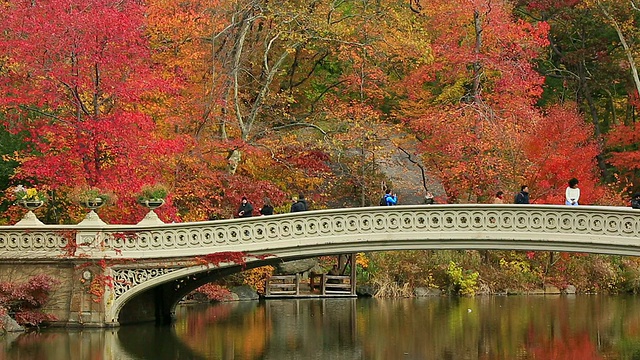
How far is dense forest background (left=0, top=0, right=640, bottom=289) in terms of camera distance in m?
31.9

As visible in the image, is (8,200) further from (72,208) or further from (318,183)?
(318,183)

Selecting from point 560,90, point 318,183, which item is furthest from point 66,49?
point 560,90

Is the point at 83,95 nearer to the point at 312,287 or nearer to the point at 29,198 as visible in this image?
the point at 29,198

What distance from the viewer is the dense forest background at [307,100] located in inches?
1256

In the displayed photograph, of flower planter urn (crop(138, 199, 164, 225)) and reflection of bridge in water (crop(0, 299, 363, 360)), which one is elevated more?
flower planter urn (crop(138, 199, 164, 225))

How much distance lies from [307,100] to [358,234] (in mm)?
19449

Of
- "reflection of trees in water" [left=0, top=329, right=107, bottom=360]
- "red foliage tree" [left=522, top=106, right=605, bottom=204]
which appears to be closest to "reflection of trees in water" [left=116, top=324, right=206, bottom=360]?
"reflection of trees in water" [left=0, top=329, right=107, bottom=360]

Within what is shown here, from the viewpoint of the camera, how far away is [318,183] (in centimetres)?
4091

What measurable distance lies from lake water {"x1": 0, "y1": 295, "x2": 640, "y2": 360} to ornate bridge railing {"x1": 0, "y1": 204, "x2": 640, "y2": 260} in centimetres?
186

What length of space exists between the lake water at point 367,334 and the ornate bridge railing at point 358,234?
6.11ft

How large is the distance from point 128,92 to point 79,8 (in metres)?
2.67

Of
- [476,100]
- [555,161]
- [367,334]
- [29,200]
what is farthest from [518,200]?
[476,100]

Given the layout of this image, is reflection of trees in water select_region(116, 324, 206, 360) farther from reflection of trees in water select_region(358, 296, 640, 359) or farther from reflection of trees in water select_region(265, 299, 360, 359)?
reflection of trees in water select_region(358, 296, 640, 359)

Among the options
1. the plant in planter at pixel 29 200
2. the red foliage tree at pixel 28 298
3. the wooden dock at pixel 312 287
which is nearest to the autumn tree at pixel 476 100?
the wooden dock at pixel 312 287
